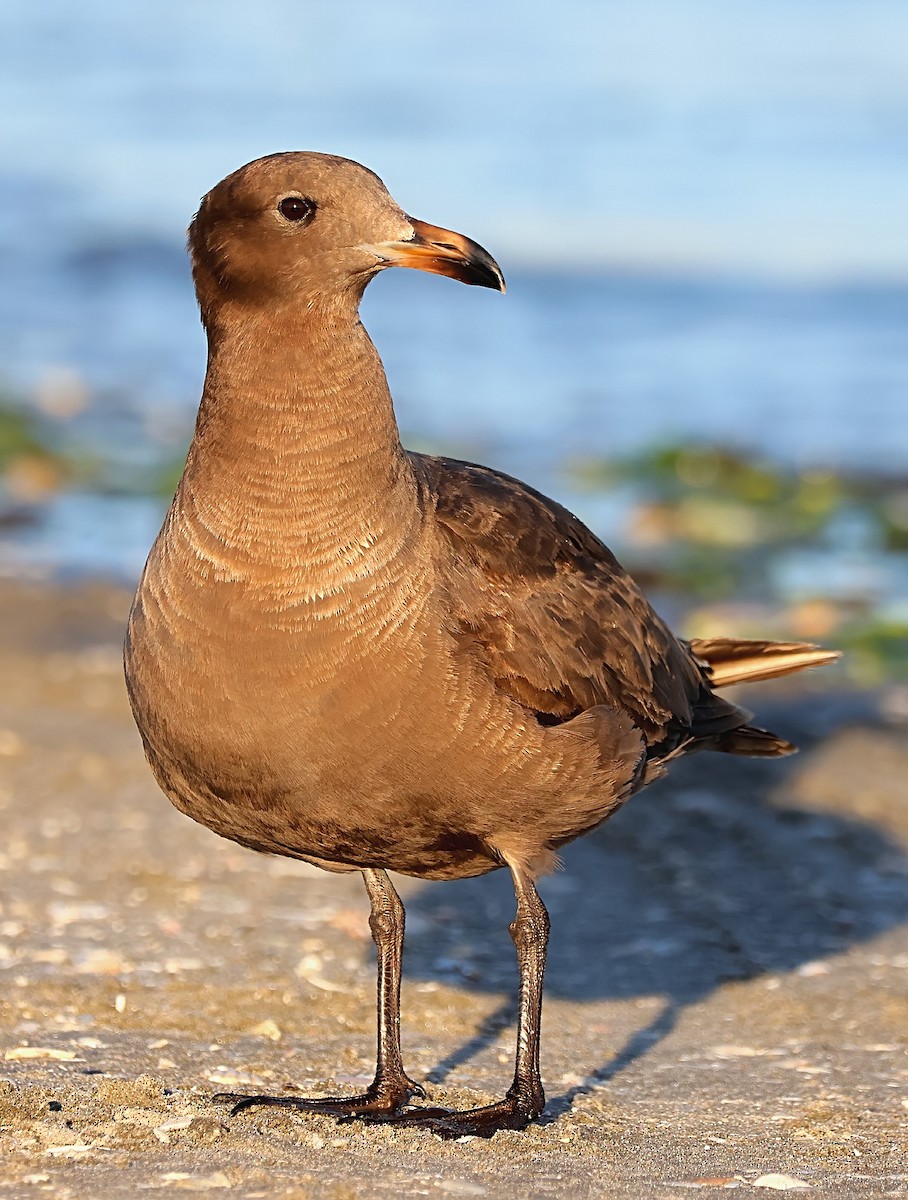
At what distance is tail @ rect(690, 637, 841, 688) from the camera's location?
242 inches

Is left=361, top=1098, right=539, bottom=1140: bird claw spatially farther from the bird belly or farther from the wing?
the wing

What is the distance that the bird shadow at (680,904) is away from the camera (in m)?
6.26

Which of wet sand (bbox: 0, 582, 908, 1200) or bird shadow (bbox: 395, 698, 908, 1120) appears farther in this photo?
bird shadow (bbox: 395, 698, 908, 1120)

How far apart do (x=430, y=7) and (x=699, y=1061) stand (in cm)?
3017

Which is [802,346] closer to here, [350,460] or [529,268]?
[529,268]

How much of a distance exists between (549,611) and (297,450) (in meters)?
0.93

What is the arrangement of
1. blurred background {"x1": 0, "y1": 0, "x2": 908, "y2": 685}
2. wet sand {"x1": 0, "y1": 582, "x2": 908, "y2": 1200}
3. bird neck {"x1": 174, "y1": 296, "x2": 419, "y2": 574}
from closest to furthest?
1. wet sand {"x1": 0, "y1": 582, "x2": 908, "y2": 1200}
2. bird neck {"x1": 174, "y1": 296, "x2": 419, "y2": 574}
3. blurred background {"x1": 0, "y1": 0, "x2": 908, "y2": 685}

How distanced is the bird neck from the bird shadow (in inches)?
68.1

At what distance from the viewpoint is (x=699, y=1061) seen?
18.5ft

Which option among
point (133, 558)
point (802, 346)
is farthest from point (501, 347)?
point (133, 558)

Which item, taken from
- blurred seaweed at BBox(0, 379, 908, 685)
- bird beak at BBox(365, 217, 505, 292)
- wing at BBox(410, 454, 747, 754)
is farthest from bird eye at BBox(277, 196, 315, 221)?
blurred seaweed at BBox(0, 379, 908, 685)

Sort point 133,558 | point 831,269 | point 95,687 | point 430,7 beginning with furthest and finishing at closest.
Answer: point 430,7, point 831,269, point 133,558, point 95,687

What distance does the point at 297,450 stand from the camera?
480cm

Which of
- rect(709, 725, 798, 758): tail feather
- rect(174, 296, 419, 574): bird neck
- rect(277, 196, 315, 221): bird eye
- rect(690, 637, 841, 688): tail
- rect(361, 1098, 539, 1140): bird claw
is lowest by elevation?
rect(361, 1098, 539, 1140): bird claw
